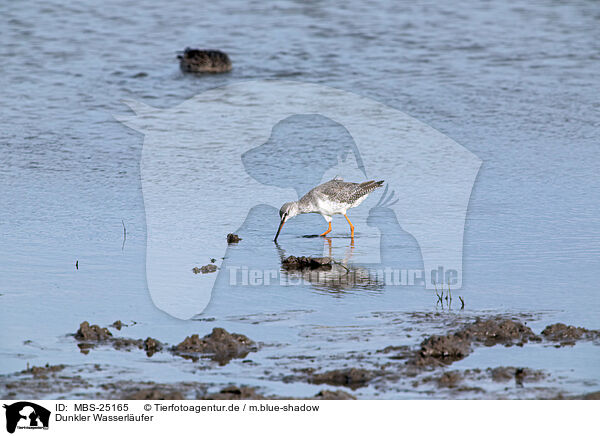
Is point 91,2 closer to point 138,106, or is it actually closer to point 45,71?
point 45,71

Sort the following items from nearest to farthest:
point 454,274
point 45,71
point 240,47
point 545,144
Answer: point 454,274 < point 545,144 < point 45,71 < point 240,47

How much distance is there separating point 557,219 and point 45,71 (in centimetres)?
1146

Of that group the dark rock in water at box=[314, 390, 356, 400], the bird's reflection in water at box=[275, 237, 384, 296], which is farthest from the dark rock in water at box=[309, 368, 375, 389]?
the bird's reflection in water at box=[275, 237, 384, 296]

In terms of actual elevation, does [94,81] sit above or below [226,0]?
below

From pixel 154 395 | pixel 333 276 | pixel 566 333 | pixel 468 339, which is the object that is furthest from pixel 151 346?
pixel 566 333

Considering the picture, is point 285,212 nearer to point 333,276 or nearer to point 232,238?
point 232,238

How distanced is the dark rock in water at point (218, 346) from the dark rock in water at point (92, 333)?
0.59m

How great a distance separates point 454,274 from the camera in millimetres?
8914

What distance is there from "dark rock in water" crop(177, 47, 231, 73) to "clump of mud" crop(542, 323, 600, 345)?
1254 centimetres

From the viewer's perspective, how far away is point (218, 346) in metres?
7.04

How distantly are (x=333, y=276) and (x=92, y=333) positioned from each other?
2.67 metres

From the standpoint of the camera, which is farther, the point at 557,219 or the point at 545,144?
the point at 545,144

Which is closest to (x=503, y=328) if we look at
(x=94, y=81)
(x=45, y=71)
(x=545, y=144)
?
(x=545, y=144)

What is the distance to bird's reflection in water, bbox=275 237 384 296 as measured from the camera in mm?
8719
